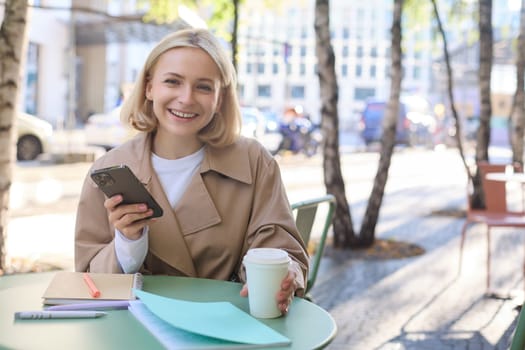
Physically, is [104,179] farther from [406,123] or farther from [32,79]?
[32,79]

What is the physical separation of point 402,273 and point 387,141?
168cm

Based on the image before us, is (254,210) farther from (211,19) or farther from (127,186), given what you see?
(211,19)

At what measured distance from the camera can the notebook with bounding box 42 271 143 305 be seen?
200 cm

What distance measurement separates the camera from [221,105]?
2.76 m

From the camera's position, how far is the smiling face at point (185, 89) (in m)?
2.52

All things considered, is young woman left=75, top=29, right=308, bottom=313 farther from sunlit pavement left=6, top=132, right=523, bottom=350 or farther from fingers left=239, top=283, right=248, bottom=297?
sunlit pavement left=6, top=132, right=523, bottom=350

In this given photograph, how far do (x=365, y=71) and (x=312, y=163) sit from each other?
244ft

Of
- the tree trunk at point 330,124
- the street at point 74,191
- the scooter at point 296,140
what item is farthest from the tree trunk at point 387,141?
the scooter at point 296,140

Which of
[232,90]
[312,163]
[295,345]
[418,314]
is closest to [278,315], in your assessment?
[295,345]

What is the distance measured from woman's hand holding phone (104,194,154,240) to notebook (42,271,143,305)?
0.43 ft

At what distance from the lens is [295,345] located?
174 centimetres

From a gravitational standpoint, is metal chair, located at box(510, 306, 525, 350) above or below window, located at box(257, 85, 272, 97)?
below

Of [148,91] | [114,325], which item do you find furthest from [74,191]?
[114,325]

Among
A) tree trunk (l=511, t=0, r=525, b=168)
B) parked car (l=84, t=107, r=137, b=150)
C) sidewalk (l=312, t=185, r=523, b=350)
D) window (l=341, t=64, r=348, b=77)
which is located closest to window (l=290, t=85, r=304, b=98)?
window (l=341, t=64, r=348, b=77)
